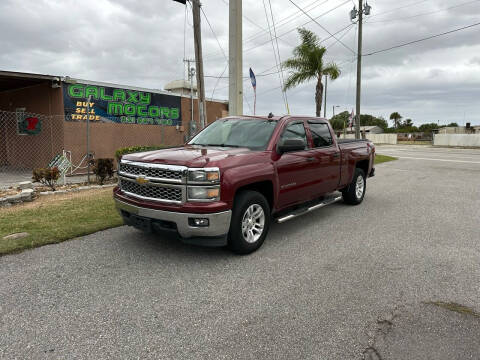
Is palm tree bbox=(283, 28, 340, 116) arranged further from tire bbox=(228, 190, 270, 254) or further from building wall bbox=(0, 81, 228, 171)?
tire bbox=(228, 190, 270, 254)

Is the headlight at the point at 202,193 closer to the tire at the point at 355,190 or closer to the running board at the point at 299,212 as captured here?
the running board at the point at 299,212

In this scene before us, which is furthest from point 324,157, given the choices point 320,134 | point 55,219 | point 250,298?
point 55,219

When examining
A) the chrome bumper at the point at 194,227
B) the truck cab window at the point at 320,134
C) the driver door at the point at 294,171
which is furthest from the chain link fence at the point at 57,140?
the chrome bumper at the point at 194,227

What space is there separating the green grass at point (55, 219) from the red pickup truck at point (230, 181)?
1.16m

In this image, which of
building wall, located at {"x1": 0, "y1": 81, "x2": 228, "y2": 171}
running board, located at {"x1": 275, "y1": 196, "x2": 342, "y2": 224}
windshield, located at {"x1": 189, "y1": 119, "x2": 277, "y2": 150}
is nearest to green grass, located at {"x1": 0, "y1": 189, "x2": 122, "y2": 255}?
windshield, located at {"x1": 189, "y1": 119, "x2": 277, "y2": 150}

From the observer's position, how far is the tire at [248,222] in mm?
4328

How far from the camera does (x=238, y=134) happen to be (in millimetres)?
5488

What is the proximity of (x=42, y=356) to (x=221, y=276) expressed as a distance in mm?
1861

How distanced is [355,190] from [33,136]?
493 inches

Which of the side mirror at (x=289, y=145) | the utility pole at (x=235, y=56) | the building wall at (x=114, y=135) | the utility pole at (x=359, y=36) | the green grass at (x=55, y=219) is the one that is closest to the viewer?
the side mirror at (x=289, y=145)

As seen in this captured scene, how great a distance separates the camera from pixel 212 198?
4113 mm

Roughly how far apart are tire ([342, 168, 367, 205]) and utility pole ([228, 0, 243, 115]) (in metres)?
3.98

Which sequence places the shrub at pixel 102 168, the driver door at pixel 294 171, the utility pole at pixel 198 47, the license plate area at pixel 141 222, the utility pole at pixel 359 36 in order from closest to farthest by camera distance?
1. the license plate area at pixel 141 222
2. the driver door at pixel 294 171
3. the shrub at pixel 102 168
4. the utility pole at pixel 198 47
5. the utility pole at pixel 359 36

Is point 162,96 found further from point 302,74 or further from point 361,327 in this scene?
point 361,327
